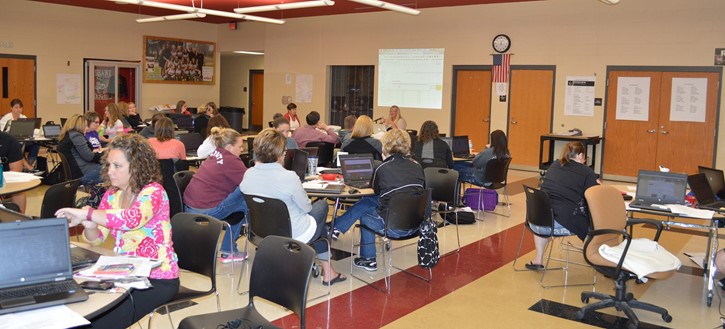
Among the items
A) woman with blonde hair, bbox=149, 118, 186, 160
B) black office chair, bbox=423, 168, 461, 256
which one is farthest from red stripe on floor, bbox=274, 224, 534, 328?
woman with blonde hair, bbox=149, 118, 186, 160

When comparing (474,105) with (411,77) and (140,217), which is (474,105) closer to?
(411,77)

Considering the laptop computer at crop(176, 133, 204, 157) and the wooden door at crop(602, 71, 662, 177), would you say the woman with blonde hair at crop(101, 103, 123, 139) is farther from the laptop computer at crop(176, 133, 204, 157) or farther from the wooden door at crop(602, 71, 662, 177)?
the wooden door at crop(602, 71, 662, 177)

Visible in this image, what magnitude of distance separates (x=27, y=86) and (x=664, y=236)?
12702 millimetres

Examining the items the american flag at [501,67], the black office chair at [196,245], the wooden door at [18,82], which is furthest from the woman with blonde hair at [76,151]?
the american flag at [501,67]

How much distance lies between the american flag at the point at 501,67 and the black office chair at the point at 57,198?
962 cm

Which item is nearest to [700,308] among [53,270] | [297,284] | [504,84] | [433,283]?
[433,283]

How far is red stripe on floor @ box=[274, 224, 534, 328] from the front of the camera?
4434 mm

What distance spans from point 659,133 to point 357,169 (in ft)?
24.7

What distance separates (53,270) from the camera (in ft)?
8.38

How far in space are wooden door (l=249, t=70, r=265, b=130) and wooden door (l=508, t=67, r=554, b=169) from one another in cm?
971

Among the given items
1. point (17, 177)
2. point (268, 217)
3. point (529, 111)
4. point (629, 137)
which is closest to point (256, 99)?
point (529, 111)

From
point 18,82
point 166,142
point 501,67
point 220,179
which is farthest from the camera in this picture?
point 18,82

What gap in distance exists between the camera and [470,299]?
4.95 meters

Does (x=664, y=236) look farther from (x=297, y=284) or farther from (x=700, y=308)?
→ (x=297, y=284)
